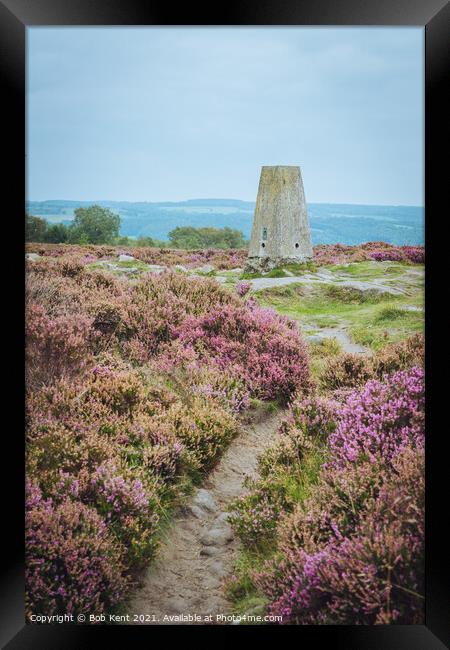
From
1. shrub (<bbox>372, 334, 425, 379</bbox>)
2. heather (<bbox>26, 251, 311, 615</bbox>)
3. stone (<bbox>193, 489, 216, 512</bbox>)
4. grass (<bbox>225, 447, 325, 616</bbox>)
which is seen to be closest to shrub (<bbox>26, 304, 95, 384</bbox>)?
heather (<bbox>26, 251, 311, 615</bbox>)

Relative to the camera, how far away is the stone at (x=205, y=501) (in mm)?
4312

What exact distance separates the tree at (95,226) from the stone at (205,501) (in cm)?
240

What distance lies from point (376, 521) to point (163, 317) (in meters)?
2.57

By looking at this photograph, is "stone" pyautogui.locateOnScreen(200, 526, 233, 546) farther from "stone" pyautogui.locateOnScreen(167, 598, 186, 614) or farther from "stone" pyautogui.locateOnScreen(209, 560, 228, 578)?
"stone" pyautogui.locateOnScreen(167, 598, 186, 614)

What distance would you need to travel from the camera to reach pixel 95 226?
4777 mm

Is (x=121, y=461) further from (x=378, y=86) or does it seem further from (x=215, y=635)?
(x=378, y=86)

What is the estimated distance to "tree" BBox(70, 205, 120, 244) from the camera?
467 centimetres

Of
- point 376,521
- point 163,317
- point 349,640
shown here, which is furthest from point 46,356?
point 349,640

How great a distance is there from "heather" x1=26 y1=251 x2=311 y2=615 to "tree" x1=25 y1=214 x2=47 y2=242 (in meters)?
0.19

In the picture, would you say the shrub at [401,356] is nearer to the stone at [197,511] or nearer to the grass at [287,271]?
the grass at [287,271]
